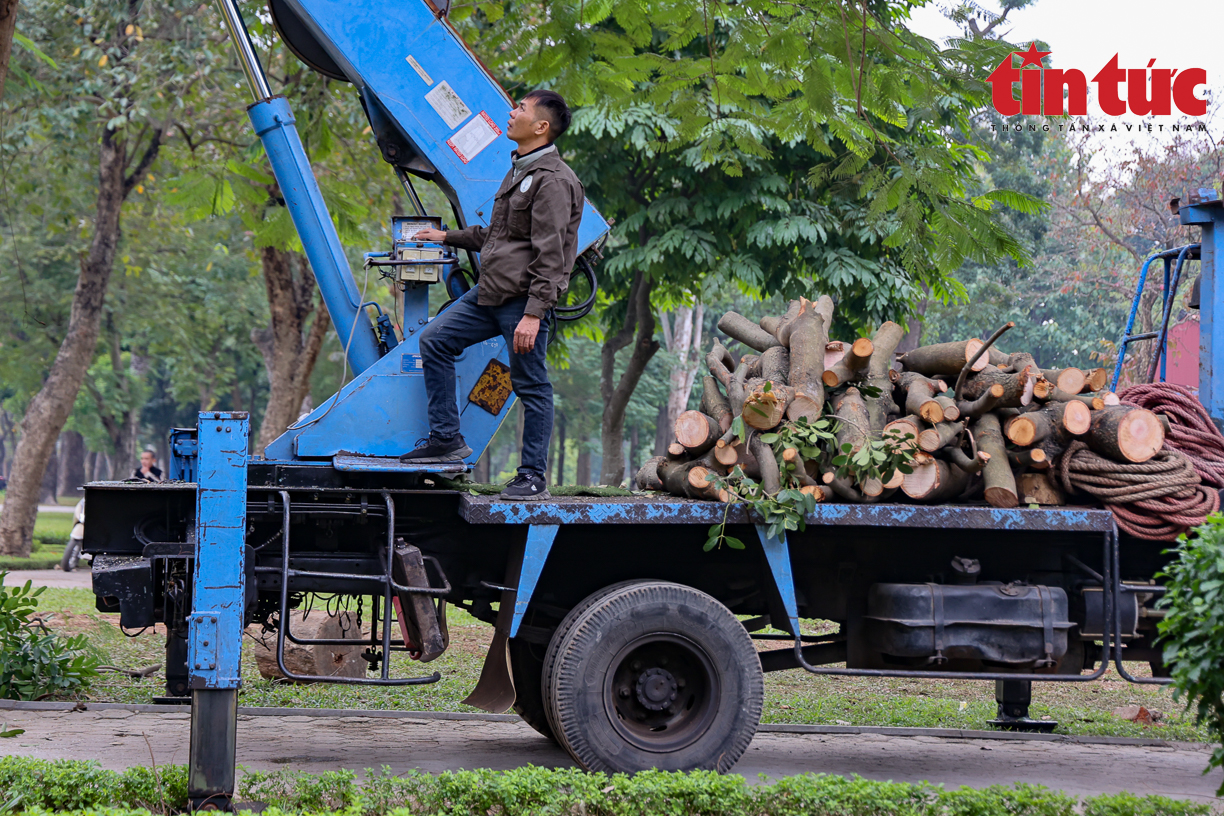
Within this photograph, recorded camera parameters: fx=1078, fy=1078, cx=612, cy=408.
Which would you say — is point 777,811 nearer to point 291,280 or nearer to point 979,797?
point 979,797

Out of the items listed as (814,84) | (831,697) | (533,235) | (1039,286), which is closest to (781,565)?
(533,235)

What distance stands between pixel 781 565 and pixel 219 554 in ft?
8.15

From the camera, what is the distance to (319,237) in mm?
5742

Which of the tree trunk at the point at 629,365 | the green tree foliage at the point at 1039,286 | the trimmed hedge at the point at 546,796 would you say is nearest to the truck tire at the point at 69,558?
the tree trunk at the point at 629,365

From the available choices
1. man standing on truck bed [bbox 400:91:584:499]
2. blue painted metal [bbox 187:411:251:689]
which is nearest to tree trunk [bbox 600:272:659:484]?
man standing on truck bed [bbox 400:91:584:499]

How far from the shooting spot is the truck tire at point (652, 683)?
4816 millimetres

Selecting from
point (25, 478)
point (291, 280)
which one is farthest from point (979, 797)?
point (25, 478)

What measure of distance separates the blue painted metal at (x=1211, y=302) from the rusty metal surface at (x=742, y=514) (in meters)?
1.20

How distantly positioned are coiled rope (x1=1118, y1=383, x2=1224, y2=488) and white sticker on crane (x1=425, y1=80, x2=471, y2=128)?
3766 millimetres

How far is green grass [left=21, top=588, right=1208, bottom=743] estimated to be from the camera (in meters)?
7.39

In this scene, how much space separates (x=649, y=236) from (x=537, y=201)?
28.5 feet

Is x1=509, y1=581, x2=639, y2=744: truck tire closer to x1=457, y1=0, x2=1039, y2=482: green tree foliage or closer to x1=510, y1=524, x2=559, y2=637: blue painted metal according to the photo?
x1=510, y1=524, x2=559, y2=637: blue painted metal

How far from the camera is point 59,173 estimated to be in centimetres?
1655

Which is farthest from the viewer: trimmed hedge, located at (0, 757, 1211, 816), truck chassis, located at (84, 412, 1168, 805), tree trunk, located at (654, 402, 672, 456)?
tree trunk, located at (654, 402, 672, 456)
